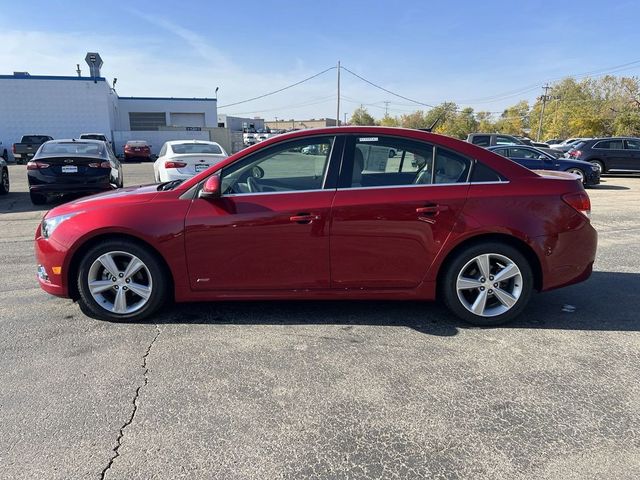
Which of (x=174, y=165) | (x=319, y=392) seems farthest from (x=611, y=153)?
(x=319, y=392)

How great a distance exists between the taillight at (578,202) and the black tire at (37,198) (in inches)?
412

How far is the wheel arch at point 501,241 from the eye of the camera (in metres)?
3.81

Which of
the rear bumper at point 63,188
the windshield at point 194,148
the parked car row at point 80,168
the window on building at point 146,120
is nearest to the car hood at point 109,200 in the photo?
the parked car row at point 80,168

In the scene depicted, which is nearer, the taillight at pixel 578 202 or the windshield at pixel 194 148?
the taillight at pixel 578 202

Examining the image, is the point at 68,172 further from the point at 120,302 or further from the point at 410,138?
the point at 410,138

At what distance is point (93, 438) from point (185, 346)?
110 cm

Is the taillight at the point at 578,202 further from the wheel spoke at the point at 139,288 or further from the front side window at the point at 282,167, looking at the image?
the wheel spoke at the point at 139,288

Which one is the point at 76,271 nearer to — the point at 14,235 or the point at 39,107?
the point at 14,235

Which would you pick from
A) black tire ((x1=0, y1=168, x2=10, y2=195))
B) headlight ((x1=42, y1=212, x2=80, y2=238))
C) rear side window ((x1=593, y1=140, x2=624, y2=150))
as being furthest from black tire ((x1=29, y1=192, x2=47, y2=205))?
rear side window ((x1=593, y1=140, x2=624, y2=150))

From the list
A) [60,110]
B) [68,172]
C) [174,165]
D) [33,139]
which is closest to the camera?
[68,172]

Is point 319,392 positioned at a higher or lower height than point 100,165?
lower

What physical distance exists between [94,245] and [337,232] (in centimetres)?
206

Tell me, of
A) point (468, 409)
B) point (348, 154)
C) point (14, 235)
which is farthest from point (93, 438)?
point (14, 235)

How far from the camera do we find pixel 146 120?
166 ft
